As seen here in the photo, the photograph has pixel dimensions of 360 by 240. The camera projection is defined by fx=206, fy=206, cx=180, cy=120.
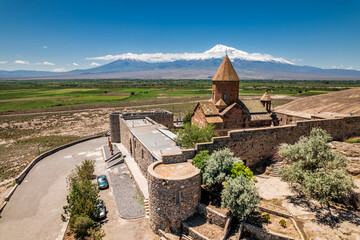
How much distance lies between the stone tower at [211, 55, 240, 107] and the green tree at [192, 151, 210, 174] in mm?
11596

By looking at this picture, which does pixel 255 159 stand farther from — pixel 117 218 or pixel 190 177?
pixel 117 218

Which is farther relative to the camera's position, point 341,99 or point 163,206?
point 341,99

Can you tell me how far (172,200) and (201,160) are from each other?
11.7 feet

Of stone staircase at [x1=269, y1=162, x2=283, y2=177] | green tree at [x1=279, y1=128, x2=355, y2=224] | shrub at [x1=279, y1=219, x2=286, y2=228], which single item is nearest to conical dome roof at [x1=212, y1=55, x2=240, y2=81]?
stone staircase at [x1=269, y1=162, x2=283, y2=177]

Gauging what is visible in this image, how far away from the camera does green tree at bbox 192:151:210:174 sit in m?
15.0

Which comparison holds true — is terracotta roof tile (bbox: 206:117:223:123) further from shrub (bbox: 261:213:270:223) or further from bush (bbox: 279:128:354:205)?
shrub (bbox: 261:213:270:223)

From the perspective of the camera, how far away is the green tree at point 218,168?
14127mm

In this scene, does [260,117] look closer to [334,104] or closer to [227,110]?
[227,110]

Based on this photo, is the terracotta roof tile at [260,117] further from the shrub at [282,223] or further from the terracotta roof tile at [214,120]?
the shrub at [282,223]

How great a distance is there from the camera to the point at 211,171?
1427 centimetres

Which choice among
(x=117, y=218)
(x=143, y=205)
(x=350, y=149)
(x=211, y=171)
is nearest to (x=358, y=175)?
(x=350, y=149)

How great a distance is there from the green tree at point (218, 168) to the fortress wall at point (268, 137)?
2.79 metres

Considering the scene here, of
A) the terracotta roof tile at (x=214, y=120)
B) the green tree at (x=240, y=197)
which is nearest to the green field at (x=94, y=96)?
the terracotta roof tile at (x=214, y=120)

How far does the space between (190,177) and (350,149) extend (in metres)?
15.5
